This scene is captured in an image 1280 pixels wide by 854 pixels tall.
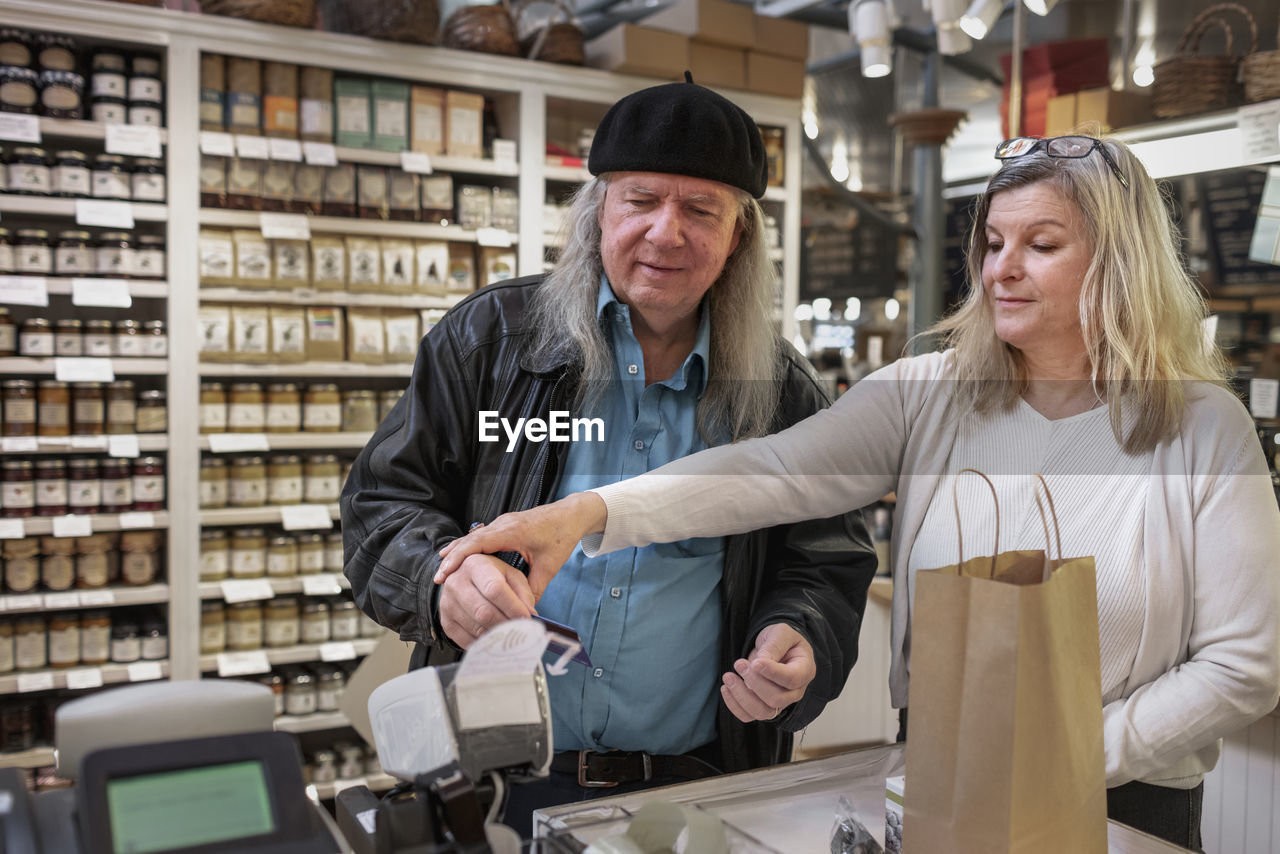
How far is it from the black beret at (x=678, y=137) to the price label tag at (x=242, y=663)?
262 cm

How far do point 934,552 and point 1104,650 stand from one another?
0.81 feet

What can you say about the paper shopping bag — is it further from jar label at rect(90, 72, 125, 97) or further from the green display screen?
jar label at rect(90, 72, 125, 97)

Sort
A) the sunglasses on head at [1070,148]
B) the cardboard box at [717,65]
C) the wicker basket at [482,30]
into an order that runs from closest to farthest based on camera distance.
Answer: the sunglasses on head at [1070,148] < the wicker basket at [482,30] < the cardboard box at [717,65]

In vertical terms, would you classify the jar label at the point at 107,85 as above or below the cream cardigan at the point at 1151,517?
above

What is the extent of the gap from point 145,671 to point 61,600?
35cm

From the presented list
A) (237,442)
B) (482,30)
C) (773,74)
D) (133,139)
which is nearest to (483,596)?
(237,442)

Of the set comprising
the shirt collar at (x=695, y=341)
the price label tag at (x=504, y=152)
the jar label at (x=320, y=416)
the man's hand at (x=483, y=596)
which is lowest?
the man's hand at (x=483, y=596)

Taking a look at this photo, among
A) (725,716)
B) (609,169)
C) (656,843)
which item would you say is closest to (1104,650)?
(725,716)

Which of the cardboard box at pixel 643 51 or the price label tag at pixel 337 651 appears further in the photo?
the cardboard box at pixel 643 51

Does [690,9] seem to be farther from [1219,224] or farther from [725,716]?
[725,716]

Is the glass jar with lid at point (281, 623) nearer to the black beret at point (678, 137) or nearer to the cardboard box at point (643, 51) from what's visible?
the cardboard box at point (643, 51)

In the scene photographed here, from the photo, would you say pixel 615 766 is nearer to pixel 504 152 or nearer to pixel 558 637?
pixel 558 637

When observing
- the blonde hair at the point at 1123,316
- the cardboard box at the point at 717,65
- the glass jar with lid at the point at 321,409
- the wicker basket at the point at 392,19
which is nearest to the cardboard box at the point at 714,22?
the cardboard box at the point at 717,65

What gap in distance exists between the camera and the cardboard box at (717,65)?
405cm
